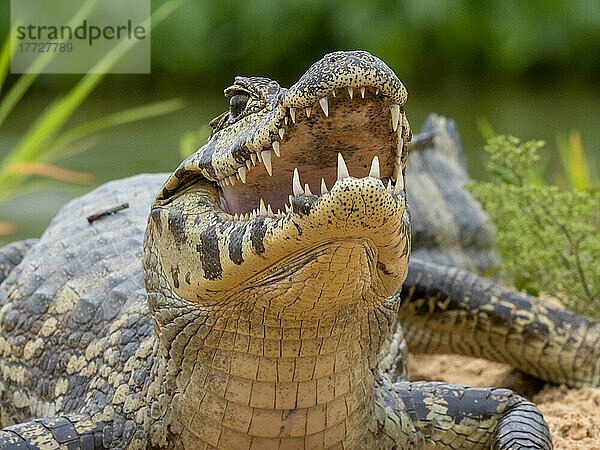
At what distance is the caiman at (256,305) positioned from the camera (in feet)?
5.07

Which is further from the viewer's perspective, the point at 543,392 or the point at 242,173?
the point at 543,392

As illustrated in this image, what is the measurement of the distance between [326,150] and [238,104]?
34 centimetres

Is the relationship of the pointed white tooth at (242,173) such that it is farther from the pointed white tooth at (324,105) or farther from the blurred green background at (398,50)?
the blurred green background at (398,50)

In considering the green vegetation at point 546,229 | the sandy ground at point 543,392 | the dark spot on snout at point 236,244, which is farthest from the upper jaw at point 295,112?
the green vegetation at point 546,229

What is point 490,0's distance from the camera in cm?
1365

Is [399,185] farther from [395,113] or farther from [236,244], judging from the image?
[236,244]

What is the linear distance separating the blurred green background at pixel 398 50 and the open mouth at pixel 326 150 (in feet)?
35.4

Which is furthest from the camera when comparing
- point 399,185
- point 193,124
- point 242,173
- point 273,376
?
point 193,124

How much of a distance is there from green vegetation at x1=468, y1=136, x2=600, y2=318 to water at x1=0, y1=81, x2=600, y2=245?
13.7 feet

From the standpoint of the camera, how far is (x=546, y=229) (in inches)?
149

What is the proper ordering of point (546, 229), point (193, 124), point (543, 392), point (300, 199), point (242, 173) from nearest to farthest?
1. point (300, 199)
2. point (242, 173)
3. point (543, 392)
4. point (546, 229)
5. point (193, 124)

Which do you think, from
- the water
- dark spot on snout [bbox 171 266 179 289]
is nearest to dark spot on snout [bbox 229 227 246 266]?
dark spot on snout [bbox 171 266 179 289]

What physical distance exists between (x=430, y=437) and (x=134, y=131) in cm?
1004

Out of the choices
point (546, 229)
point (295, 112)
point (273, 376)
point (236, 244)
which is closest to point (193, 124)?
point (546, 229)
